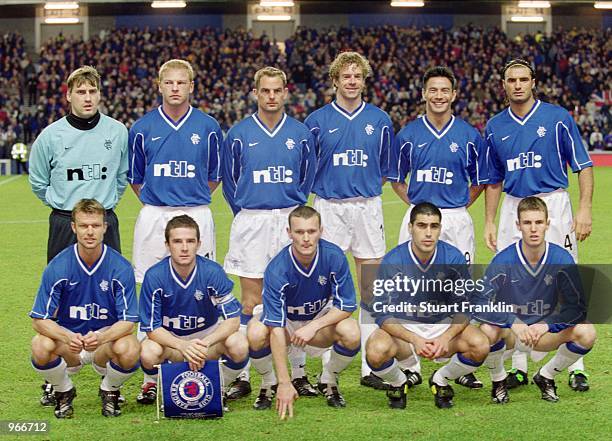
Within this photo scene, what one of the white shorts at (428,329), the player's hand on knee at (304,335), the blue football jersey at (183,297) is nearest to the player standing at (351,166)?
the white shorts at (428,329)

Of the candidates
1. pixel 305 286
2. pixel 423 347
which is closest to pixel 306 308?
pixel 305 286

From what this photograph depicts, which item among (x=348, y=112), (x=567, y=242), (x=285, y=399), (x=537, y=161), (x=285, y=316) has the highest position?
(x=348, y=112)

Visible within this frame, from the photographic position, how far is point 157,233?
6422mm

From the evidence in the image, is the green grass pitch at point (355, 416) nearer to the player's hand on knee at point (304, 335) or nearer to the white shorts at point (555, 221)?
the player's hand on knee at point (304, 335)

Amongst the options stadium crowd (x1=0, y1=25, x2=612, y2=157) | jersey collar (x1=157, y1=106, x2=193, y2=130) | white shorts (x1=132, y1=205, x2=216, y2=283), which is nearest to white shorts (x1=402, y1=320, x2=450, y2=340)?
white shorts (x1=132, y1=205, x2=216, y2=283)

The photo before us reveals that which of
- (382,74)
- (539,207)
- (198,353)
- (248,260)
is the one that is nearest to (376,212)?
(248,260)

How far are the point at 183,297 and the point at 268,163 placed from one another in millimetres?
1208

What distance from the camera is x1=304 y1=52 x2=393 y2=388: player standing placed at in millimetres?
6609

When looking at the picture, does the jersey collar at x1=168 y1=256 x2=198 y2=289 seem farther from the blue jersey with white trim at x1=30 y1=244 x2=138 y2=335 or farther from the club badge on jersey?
the club badge on jersey

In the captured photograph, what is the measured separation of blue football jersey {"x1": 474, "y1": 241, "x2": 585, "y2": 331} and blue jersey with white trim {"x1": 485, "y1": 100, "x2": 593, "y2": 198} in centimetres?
67

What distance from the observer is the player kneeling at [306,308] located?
5.59 m

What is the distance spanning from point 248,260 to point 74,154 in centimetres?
134

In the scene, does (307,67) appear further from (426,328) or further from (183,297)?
(183,297)

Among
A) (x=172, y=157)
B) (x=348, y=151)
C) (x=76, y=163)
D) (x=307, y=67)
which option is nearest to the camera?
(x=76, y=163)
